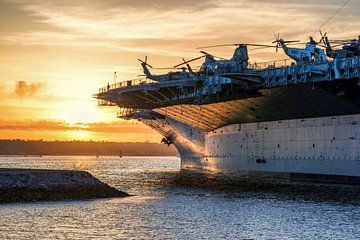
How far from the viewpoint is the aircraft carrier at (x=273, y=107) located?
44562 mm

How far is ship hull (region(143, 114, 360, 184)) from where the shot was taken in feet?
152

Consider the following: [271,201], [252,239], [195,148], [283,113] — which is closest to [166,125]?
[195,148]

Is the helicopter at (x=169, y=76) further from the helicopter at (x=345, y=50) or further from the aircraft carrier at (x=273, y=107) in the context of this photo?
the helicopter at (x=345, y=50)

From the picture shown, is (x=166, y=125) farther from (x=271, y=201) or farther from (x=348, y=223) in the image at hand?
(x=348, y=223)

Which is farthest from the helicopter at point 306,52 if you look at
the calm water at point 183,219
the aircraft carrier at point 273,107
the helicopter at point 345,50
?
the calm water at point 183,219

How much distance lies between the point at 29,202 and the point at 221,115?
97.3 feet

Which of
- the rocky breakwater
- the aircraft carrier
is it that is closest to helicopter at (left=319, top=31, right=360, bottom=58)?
the aircraft carrier

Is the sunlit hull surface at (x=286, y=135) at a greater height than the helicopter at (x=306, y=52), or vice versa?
the helicopter at (x=306, y=52)

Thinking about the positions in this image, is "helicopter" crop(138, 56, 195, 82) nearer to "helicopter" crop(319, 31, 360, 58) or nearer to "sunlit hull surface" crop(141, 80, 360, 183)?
"sunlit hull surface" crop(141, 80, 360, 183)

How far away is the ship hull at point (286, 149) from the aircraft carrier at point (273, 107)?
0.24 feet

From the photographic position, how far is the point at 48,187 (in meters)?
35.3

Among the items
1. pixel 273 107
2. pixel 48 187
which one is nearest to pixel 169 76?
pixel 273 107

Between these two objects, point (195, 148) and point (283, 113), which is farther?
point (195, 148)

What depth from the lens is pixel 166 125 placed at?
3098 inches
